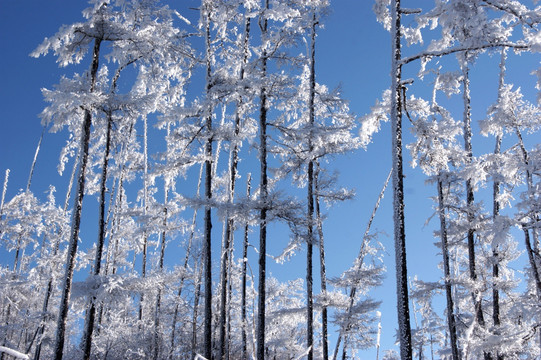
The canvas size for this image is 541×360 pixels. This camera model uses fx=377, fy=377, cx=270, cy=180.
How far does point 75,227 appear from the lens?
10.9 meters

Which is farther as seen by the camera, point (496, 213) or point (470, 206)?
point (496, 213)

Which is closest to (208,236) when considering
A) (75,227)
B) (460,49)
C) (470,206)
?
(75,227)

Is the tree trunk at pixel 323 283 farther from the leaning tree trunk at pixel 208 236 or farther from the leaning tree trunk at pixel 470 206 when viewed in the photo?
the leaning tree trunk at pixel 470 206

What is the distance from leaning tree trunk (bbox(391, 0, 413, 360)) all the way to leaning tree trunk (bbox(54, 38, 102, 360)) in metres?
8.62

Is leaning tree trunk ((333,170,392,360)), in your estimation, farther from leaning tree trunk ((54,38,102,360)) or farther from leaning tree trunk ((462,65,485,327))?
leaning tree trunk ((54,38,102,360))

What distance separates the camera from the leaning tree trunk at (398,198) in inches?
311

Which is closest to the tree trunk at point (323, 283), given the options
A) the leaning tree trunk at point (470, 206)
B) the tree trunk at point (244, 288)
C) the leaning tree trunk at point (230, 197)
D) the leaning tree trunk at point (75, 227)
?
the tree trunk at point (244, 288)

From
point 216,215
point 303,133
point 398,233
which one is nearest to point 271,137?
point 303,133

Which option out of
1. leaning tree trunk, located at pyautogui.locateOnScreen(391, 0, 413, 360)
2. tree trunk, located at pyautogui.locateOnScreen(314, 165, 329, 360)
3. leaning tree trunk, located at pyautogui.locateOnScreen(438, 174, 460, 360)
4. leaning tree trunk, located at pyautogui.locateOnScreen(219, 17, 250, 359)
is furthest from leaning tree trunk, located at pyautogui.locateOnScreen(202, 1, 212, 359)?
leaning tree trunk, located at pyautogui.locateOnScreen(438, 174, 460, 360)

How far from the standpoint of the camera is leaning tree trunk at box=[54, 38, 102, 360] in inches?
402

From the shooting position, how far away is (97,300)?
10.5 metres

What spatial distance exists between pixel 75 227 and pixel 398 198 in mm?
8907

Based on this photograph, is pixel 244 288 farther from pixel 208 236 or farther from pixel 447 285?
pixel 447 285

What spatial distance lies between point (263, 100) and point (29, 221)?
16658 mm
